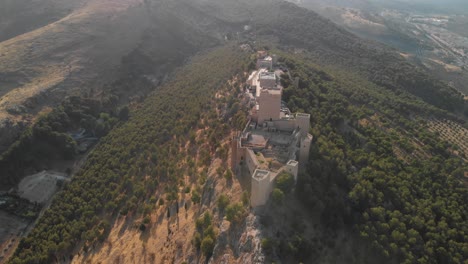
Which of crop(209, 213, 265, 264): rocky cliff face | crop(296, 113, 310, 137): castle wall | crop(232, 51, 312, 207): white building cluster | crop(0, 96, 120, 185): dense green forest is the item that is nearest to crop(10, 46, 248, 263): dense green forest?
crop(0, 96, 120, 185): dense green forest

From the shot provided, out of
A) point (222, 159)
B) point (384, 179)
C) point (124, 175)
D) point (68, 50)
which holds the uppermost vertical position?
point (222, 159)

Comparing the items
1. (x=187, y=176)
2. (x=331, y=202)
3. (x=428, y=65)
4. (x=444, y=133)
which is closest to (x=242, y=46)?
(x=444, y=133)

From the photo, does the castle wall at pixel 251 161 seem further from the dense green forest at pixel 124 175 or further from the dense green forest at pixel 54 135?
the dense green forest at pixel 54 135

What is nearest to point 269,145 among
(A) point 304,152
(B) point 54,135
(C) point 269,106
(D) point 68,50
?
(A) point 304,152

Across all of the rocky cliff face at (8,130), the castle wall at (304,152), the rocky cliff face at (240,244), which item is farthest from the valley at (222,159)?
the rocky cliff face at (8,130)

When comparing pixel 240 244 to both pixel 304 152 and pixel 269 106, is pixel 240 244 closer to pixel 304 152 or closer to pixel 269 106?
pixel 304 152
